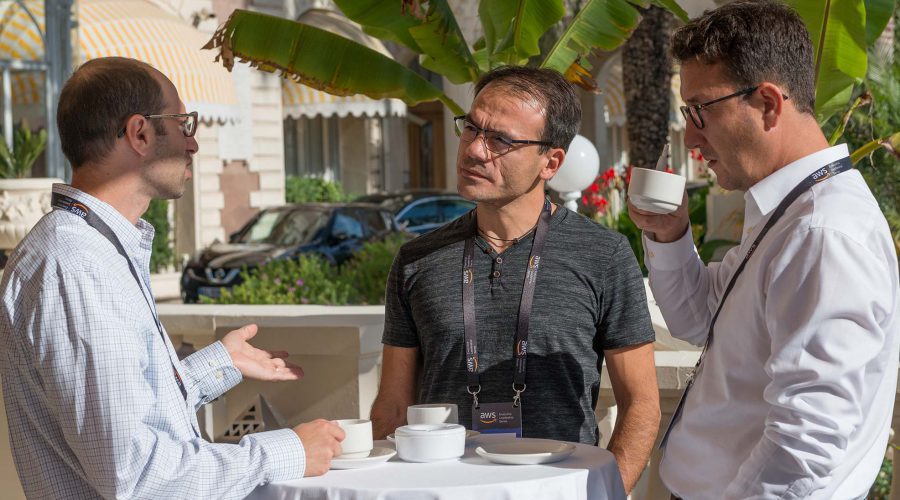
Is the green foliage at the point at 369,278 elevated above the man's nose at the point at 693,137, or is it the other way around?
the man's nose at the point at 693,137

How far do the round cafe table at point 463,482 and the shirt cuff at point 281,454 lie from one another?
29 millimetres

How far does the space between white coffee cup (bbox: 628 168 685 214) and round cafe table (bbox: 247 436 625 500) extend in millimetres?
666

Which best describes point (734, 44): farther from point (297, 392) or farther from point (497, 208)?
point (297, 392)

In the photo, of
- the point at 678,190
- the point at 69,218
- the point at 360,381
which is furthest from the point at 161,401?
the point at 360,381

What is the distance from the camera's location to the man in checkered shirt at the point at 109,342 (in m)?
2.58

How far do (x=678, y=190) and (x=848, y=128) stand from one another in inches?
395

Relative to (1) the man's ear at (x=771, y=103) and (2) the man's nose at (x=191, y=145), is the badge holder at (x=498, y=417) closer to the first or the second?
(2) the man's nose at (x=191, y=145)

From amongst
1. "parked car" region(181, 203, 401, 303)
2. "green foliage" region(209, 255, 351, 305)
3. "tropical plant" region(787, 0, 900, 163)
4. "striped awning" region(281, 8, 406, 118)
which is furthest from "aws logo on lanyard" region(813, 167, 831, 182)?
"striped awning" region(281, 8, 406, 118)

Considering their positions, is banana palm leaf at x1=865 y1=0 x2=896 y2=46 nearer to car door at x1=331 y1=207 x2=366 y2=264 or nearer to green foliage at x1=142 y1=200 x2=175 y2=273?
car door at x1=331 y1=207 x2=366 y2=264

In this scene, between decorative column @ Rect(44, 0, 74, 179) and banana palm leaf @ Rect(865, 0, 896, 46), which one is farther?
decorative column @ Rect(44, 0, 74, 179)

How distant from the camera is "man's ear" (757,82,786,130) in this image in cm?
261

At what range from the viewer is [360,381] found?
5305mm

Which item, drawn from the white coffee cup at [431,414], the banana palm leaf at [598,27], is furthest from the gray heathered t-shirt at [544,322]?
the banana palm leaf at [598,27]

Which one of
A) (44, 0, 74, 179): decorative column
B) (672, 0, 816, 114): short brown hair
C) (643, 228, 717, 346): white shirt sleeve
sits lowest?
(643, 228, 717, 346): white shirt sleeve
